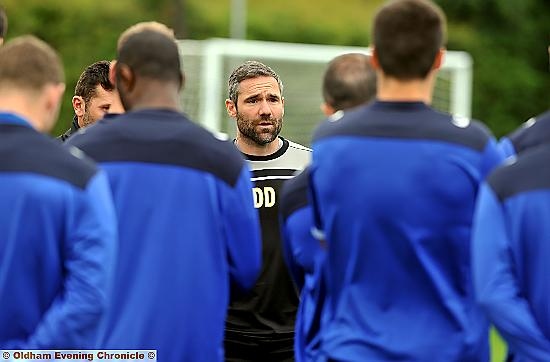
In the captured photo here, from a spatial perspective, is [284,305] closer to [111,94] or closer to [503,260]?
[111,94]

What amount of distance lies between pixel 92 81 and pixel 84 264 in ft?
9.53

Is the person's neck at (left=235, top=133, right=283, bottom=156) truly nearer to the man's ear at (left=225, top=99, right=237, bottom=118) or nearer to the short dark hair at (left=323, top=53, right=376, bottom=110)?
the man's ear at (left=225, top=99, right=237, bottom=118)

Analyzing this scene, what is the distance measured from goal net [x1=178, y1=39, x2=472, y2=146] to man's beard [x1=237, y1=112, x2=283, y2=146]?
10843 mm

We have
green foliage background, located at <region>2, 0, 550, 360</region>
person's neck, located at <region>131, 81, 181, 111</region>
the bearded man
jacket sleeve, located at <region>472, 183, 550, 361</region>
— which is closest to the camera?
jacket sleeve, located at <region>472, 183, 550, 361</region>

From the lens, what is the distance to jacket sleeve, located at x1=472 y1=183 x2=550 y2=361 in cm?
420

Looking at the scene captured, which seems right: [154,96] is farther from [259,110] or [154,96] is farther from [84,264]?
[259,110]

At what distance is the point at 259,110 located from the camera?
681cm

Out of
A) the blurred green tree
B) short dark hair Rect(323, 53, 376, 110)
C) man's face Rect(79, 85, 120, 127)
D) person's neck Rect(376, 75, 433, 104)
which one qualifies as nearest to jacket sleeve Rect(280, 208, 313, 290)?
short dark hair Rect(323, 53, 376, 110)

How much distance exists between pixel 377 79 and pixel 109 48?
32091 mm

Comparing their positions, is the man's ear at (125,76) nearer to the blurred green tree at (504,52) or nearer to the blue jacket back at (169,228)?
the blue jacket back at (169,228)

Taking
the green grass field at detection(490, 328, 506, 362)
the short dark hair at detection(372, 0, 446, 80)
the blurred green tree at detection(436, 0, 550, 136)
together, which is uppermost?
the short dark hair at detection(372, 0, 446, 80)

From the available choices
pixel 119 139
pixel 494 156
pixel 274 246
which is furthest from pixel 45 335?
pixel 274 246

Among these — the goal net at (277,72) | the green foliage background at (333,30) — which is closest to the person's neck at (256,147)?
the goal net at (277,72)

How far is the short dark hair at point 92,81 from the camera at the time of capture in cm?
714
